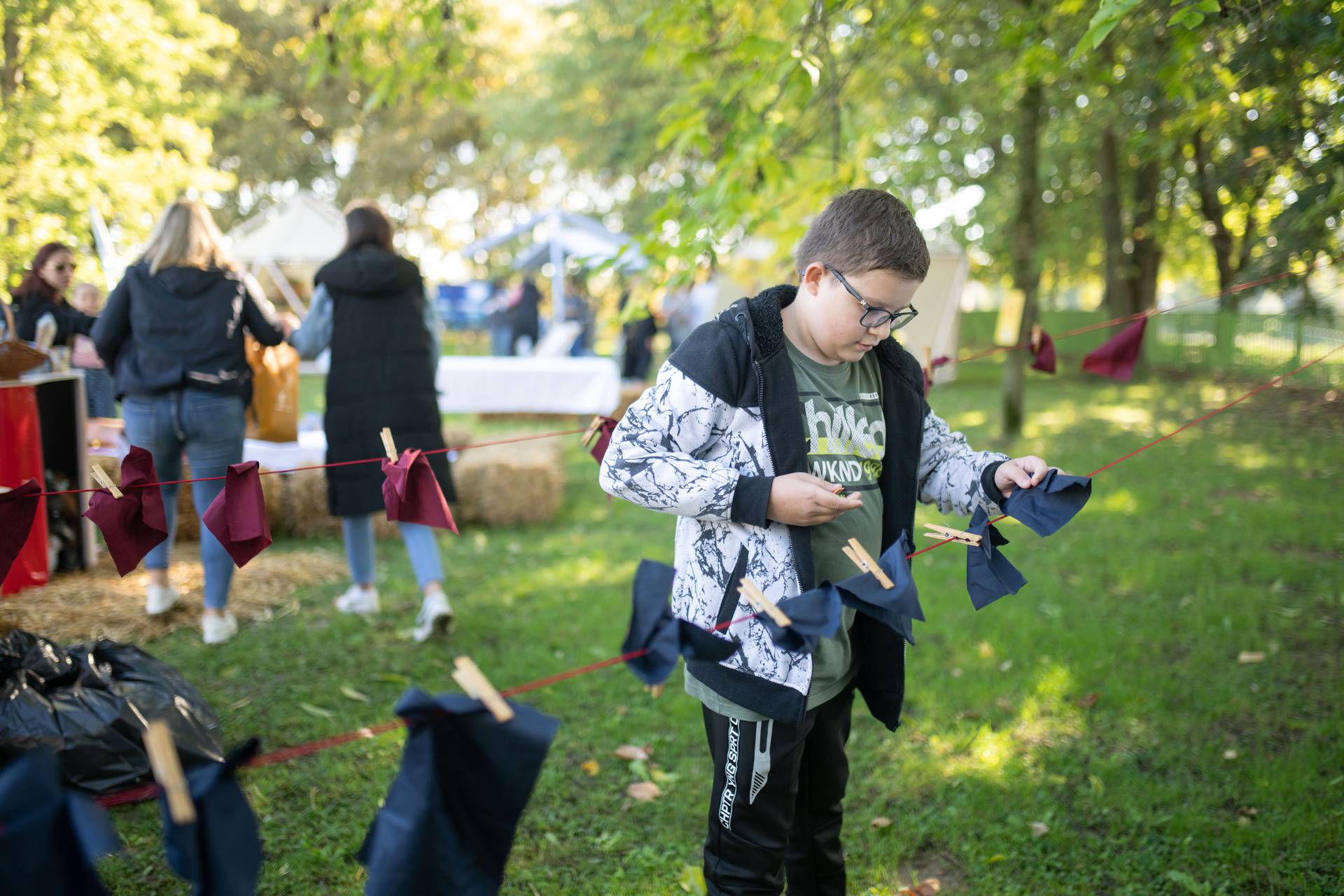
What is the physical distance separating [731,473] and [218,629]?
3.74 metres

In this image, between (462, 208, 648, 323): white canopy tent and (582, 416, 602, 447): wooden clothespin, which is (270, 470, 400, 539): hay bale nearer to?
(582, 416, 602, 447): wooden clothespin

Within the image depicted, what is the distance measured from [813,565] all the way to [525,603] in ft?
12.0

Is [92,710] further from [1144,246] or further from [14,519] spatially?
[1144,246]

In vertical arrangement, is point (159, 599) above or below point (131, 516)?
below

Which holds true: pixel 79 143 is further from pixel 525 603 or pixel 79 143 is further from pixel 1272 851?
pixel 1272 851

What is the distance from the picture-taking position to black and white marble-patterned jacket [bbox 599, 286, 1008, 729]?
6.19 feet

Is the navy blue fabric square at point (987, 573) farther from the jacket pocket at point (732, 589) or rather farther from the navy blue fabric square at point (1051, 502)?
the jacket pocket at point (732, 589)

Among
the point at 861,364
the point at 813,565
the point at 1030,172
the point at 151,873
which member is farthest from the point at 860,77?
the point at 151,873

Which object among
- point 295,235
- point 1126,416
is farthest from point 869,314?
point 295,235

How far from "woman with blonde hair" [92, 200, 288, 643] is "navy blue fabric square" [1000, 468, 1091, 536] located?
11.8ft

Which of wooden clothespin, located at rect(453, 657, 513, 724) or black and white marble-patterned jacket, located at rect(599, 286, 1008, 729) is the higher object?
black and white marble-patterned jacket, located at rect(599, 286, 1008, 729)

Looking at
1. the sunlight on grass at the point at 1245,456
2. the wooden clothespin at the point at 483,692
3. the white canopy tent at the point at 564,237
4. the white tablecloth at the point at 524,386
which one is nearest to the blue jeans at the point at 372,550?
the wooden clothespin at the point at 483,692

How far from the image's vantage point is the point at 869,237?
77.4 inches

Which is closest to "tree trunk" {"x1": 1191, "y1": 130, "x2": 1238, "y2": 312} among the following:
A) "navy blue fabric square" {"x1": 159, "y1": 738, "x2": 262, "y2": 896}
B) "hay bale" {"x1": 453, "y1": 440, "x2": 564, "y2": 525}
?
"hay bale" {"x1": 453, "y1": 440, "x2": 564, "y2": 525}
